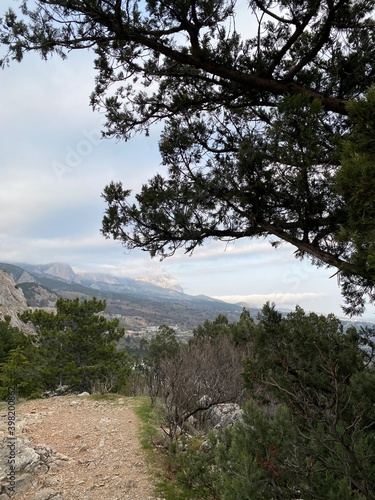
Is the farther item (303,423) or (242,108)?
(242,108)

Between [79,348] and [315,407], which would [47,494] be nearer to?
[315,407]

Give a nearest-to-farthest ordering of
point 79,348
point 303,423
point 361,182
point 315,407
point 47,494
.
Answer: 1. point 361,182
2. point 315,407
3. point 303,423
4. point 47,494
5. point 79,348

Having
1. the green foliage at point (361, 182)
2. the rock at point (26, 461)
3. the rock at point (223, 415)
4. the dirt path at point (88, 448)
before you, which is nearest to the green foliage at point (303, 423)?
the green foliage at point (361, 182)

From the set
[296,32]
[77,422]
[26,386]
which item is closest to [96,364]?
[26,386]

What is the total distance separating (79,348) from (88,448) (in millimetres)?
6197

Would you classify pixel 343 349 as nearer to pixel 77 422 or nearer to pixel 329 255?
pixel 329 255

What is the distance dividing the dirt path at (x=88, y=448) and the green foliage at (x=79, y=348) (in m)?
1.90

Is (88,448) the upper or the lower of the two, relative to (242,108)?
lower

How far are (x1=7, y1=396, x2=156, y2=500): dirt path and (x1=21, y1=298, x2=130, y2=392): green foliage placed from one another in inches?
74.7

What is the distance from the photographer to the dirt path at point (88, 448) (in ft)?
13.7

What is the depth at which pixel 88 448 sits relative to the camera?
5422 mm

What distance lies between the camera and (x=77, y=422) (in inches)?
269

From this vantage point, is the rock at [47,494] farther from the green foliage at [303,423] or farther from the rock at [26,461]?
the green foliage at [303,423]

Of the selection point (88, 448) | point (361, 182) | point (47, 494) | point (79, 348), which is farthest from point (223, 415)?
point (361, 182)
